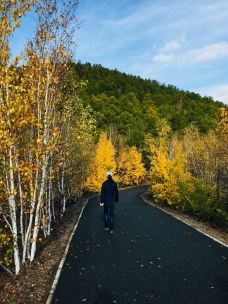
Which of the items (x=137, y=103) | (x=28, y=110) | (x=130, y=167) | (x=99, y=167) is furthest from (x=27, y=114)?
(x=137, y=103)

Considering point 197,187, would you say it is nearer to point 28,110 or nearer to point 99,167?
point 28,110

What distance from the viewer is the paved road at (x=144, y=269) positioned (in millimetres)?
6790

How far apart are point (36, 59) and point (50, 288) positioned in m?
6.32

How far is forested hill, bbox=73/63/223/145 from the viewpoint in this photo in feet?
366

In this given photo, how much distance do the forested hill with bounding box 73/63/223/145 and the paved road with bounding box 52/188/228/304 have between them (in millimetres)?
74644

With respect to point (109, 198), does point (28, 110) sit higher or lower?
higher

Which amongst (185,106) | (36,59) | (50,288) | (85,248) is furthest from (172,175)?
(185,106)

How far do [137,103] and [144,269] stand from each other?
425 ft

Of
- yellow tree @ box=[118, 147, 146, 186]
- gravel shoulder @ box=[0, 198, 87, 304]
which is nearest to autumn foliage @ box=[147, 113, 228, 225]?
gravel shoulder @ box=[0, 198, 87, 304]

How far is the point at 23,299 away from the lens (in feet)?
24.3

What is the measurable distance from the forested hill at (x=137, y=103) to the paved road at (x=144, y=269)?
7464cm

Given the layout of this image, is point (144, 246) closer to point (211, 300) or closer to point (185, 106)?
point (211, 300)

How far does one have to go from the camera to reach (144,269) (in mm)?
8445

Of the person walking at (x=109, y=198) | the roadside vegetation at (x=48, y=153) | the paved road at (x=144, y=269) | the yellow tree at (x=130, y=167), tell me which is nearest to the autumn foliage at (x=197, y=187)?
the roadside vegetation at (x=48, y=153)
